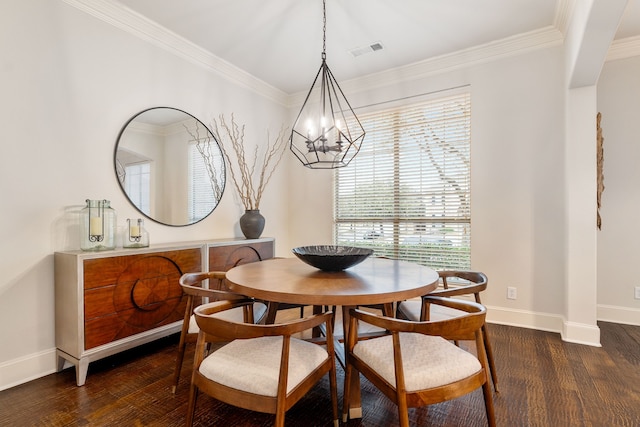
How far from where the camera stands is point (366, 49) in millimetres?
3377

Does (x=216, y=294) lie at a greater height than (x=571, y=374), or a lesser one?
greater

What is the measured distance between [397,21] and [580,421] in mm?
3108

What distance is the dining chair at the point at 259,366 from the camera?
1.25 metres

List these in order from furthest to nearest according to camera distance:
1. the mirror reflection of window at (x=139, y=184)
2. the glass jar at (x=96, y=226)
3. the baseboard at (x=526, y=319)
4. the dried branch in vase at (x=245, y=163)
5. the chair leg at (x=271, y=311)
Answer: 1. the dried branch in vase at (x=245, y=163)
2. the baseboard at (x=526, y=319)
3. the mirror reflection of window at (x=139, y=184)
4. the glass jar at (x=96, y=226)
5. the chair leg at (x=271, y=311)

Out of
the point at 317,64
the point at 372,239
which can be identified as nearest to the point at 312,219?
the point at 372,239

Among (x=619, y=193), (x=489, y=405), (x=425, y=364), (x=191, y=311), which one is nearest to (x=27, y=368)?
(x=191, y=311)

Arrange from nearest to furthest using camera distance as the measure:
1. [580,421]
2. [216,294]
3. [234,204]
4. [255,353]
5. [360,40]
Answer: [255,353]
[580,421]
[216,294]
[360,40]
[234,204]

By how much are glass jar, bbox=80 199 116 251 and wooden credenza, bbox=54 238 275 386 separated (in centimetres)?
14

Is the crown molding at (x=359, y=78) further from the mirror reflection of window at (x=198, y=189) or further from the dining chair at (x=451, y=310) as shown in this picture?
the dining chair at (x=451, y=310)

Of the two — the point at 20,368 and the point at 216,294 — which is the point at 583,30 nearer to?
the point at 216,294

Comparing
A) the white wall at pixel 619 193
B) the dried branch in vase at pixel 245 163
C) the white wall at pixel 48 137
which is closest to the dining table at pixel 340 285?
the white wall at pixel 48 137

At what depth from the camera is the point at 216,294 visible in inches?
74.7

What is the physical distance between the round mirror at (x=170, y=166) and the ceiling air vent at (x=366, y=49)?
176 cm

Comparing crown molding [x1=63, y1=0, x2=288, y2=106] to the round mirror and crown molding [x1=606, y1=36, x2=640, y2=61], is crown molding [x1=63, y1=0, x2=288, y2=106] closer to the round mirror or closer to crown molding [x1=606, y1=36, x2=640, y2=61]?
the round mirror
